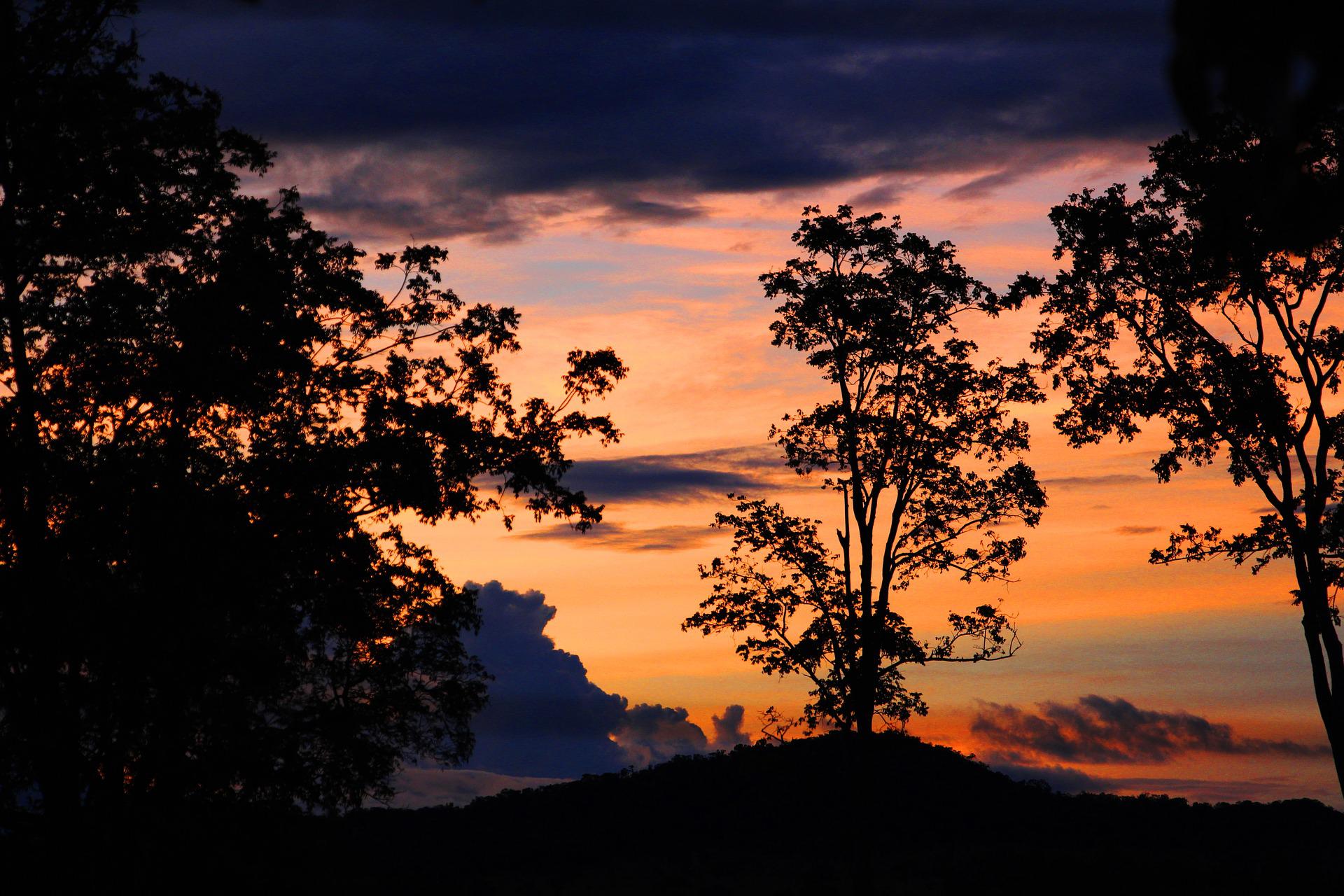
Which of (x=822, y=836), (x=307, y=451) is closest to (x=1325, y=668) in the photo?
(x=307, y=451)

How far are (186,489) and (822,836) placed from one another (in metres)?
58.4

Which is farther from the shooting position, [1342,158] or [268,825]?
[1342,158]

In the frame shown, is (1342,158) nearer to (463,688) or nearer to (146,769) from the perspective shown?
(463,688)

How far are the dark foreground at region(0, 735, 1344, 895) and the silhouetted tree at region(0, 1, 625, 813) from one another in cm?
1403

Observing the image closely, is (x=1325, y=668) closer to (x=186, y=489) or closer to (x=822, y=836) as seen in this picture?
(x=186, y=489)

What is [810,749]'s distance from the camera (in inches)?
3339

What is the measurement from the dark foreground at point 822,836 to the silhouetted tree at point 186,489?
14.0 meters

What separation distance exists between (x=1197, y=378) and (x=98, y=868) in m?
27.3

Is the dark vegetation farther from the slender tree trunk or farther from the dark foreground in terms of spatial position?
the dark foreground

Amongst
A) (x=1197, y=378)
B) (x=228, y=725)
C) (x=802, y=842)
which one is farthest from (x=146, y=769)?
(x=802, y=842)

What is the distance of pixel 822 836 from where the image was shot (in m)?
73.0

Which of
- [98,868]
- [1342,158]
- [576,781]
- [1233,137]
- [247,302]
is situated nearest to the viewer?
[98,868]

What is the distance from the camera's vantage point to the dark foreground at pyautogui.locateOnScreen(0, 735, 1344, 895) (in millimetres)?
48500

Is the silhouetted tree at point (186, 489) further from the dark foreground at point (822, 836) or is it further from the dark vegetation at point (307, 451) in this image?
the dark foreground at point (822, 836)
